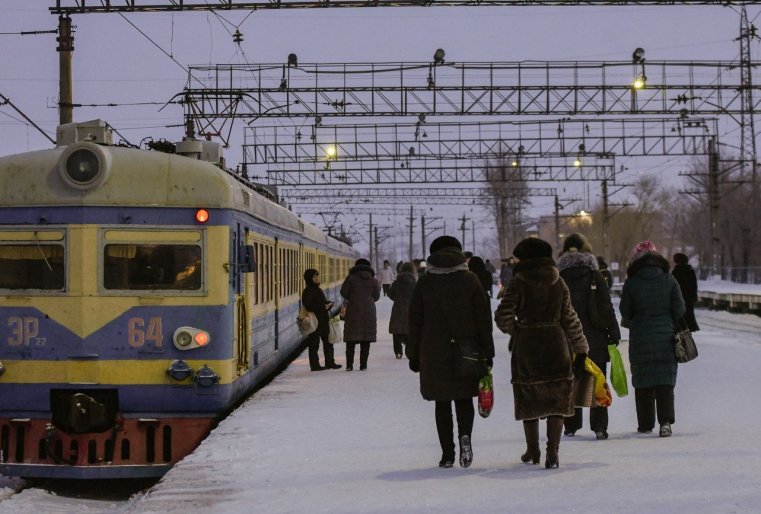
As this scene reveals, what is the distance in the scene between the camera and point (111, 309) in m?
10.1

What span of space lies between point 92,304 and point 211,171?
1508 mm

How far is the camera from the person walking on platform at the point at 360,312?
56.9ft

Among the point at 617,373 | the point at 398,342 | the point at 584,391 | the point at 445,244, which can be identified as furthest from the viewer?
the point at 398,342

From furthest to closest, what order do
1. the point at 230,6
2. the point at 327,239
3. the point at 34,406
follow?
the point at 327,239 → the point at 230,6 → the point at 34,406

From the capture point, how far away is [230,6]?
56.7 ft

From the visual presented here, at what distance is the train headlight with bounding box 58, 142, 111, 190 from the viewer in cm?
1019

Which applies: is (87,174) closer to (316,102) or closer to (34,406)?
(34,406)

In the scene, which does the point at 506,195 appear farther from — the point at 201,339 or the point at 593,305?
the point at 201,339

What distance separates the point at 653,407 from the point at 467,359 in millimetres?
2852

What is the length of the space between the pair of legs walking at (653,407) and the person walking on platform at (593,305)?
0.49m

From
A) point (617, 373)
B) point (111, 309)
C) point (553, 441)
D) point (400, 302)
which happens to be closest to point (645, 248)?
point (617, 373)

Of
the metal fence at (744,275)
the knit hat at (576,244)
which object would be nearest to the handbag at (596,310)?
the knit hat at (576,244)

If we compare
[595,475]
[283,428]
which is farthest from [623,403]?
[595,475]

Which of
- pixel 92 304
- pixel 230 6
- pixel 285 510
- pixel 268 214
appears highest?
pixel 230 6
